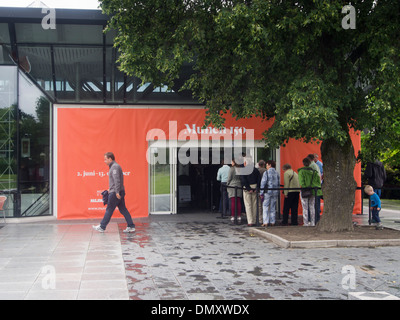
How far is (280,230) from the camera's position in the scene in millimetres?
11523

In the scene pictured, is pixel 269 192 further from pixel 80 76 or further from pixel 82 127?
pixel 80 76

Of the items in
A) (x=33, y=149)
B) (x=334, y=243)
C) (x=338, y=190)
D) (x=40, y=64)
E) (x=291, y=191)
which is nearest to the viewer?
(x=334, y=243)

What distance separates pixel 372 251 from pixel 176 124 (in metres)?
7.83

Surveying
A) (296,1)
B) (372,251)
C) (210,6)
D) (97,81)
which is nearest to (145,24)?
(210,6)

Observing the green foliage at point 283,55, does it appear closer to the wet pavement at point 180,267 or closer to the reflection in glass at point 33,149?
the wet pavement at point 180,267

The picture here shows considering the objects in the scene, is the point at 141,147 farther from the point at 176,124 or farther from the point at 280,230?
the point at 280,230

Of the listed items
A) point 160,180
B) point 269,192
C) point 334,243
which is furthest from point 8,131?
point 334,243

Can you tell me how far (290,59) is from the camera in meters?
10.3

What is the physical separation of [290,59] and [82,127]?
7335mm

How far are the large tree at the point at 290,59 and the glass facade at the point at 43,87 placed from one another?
3.83 metres

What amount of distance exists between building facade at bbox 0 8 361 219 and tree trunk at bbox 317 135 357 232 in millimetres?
5118

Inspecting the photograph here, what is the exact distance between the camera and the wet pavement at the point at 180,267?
6316mm

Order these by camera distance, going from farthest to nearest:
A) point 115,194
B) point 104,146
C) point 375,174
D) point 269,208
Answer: point 104,146, point 375,174, point 269,208, point 115,194

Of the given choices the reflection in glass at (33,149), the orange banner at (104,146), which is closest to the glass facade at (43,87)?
the reflection in glass at (33,149)
